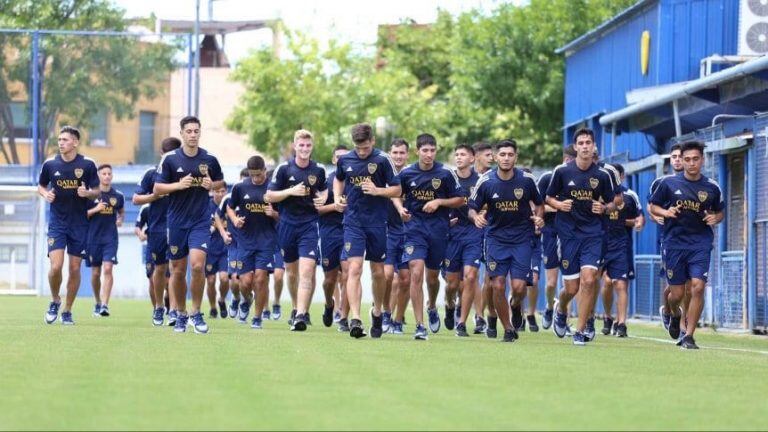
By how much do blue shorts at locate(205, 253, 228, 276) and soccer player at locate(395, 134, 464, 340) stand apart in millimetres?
8618

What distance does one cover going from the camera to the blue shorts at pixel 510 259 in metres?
19.7

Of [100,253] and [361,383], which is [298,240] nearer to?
[100,253]

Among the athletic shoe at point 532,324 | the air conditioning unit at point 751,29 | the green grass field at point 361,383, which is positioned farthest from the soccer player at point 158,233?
the air conditioning unit at point 751,29

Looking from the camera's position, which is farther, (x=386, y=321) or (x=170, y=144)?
(x=170, y=144)

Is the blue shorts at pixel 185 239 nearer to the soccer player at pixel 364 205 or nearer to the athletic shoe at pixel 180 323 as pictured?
the athletic shoe at pixel 180 323

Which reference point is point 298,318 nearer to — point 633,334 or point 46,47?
point 633,334

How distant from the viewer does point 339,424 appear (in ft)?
32.7

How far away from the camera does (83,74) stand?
157 feet

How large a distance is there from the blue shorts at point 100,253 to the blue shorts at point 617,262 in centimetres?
756

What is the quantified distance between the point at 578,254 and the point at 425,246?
1704 mm

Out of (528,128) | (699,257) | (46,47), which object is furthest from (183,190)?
(528,128)

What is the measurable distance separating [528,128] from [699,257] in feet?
133

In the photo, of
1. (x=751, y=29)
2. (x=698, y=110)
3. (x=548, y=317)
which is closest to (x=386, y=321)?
(x=548, y=317)

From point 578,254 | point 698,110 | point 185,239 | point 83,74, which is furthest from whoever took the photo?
point 83,74
